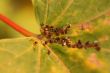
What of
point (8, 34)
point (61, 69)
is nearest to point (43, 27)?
point (61, 69)

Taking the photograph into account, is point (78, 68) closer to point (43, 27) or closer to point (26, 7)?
point (43, 27)

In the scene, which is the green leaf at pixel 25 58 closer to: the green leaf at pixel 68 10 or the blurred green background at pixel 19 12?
the green leaf at pixel 68 10

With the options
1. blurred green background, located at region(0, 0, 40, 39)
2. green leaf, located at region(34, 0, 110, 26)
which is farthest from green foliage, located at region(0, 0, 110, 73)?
blurred green background, located at region(0, 0, 40, 39)

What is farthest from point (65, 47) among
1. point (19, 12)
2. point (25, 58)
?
point (19, 12)

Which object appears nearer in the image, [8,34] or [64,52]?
[64,52]

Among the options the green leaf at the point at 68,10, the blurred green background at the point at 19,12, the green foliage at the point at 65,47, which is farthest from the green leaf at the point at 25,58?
the blurred green background at the point at 19,12

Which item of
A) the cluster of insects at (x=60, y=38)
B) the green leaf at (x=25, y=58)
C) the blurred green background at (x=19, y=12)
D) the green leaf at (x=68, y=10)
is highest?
the blurred green background at (x=19, y=12)

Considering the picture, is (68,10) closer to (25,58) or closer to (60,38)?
(60,38)
